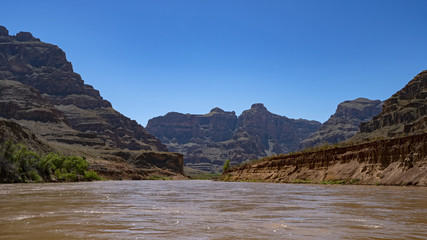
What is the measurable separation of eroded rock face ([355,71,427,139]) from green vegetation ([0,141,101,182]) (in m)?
71.5

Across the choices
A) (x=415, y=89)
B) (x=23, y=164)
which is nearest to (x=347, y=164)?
(x=23, y=164)

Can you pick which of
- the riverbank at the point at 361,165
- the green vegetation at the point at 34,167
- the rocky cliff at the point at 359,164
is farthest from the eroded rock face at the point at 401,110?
the green vegetation at the point at 34,167

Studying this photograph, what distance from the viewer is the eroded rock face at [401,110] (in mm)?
96875

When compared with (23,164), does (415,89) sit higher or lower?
higher

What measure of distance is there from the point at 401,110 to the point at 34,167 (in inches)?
3829

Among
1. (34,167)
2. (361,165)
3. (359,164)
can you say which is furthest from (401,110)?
(34,167)

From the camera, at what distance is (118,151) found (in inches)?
5940

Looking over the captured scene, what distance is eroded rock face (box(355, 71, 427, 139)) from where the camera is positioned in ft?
318

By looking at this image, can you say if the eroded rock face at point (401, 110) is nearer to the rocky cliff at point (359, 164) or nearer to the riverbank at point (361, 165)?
the rocky cliff at point (359, 164)

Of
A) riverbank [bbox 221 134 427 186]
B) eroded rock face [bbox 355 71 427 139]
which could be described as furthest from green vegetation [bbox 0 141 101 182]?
eroded rock face [bbox 355 71 427 139]

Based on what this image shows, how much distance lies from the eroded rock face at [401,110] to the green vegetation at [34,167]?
7152cm

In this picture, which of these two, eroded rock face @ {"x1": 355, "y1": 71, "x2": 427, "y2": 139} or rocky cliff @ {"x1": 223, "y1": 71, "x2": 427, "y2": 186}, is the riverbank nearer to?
rocky cliff @ {"x1": 223, "y1": 71, "x2": 427, "y2": 186}

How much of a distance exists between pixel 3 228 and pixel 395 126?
358 feet

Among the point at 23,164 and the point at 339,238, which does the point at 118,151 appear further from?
the point at 339,238
